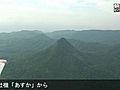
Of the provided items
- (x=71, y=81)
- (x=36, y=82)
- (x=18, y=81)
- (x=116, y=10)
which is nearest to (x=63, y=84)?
(x=71, y=81)

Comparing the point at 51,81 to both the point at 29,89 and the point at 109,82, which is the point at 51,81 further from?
the point at 109,82

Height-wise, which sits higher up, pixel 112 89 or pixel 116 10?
pixel 116 10

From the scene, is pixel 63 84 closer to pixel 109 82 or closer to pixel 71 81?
pixel 71 81

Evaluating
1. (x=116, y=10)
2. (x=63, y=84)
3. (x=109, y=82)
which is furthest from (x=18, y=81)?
(x=116, y=10)

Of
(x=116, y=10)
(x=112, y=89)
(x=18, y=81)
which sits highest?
(x=116, y=10)

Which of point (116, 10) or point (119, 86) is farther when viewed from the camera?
point (116, 10)

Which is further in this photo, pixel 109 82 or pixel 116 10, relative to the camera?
pixel 116 10
